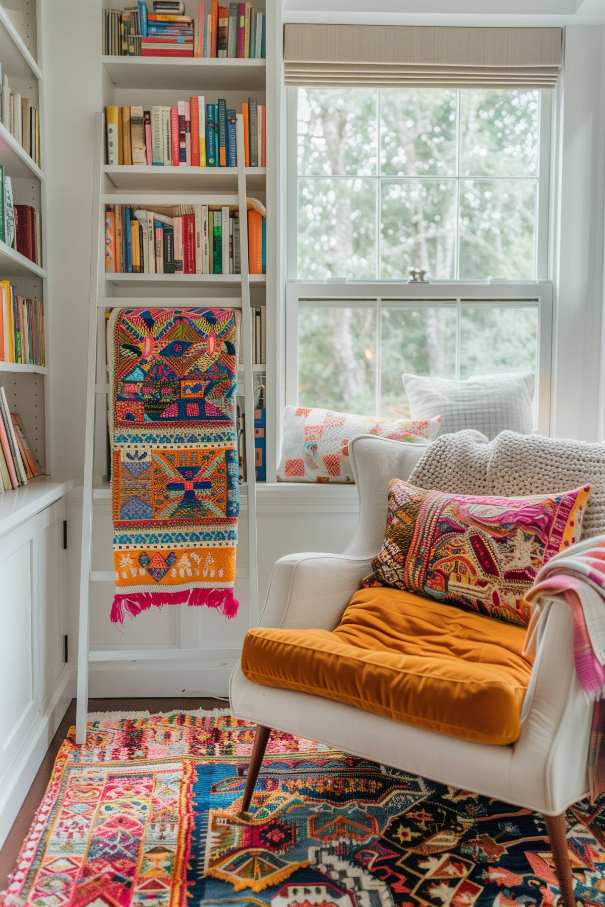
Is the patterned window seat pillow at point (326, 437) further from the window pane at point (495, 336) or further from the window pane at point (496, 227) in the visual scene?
the window pane at point (496, 227)

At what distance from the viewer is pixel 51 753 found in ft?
7.53

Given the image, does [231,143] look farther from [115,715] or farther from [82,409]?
[115,715]

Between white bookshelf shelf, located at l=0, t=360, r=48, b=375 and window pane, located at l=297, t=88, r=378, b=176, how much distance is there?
47.2 inches

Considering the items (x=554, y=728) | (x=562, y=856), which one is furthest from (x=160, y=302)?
(x=562, y=856)

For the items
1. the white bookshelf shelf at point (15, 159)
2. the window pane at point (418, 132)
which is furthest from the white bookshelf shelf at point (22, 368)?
the window pane at point (418, 132)

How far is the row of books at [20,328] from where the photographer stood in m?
2.27

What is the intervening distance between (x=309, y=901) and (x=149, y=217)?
212 cm

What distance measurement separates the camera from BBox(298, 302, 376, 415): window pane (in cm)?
295

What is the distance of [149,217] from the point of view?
2705 mm

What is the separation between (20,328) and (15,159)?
1.70 feet

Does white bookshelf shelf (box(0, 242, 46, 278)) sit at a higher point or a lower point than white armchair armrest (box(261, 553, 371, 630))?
higher

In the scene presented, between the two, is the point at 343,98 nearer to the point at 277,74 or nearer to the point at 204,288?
the point at 277,74

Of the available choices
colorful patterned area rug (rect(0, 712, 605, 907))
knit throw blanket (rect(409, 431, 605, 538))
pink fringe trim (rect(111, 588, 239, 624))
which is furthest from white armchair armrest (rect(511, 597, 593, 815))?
pink fringe trim (rect(111, 588, 239, 624))

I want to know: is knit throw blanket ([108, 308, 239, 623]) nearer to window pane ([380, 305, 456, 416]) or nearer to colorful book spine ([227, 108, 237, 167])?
colorful book spine ([227, 108, 237, 167])
